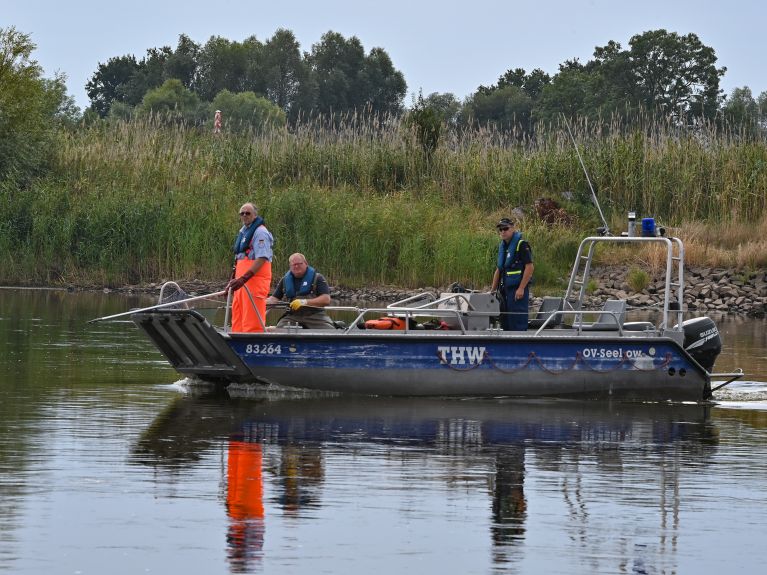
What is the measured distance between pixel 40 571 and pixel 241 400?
755 centimetres

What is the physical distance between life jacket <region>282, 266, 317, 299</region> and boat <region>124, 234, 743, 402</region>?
443 millimetres

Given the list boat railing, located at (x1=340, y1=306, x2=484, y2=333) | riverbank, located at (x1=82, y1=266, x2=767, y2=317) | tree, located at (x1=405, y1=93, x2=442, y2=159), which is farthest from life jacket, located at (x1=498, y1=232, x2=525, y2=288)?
tree, located at (x1=405, y1=93, x2=442, y2=159)

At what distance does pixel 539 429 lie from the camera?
14.3 m

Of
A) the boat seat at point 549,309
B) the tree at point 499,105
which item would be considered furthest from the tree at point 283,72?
the boat seat at point 549,309

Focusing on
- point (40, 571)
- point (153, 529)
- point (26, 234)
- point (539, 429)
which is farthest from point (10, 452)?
point (26, 234)

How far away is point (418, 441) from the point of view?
13367mm

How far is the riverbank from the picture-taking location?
3083 cm

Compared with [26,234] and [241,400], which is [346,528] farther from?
[26,234]

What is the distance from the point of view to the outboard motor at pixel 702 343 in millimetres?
16344

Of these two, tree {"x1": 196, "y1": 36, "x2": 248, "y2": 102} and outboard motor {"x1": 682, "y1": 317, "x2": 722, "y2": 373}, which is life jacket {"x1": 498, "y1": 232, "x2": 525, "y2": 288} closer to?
outboard motor {"x1": 682, "y1": 317, "x2": 722, "y2": 373}

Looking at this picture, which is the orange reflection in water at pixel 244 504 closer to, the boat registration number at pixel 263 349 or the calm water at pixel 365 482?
the calm water at pixel 365 482

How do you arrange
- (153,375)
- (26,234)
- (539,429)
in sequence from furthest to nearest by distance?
(26,234)
(153,375)
(539,429)

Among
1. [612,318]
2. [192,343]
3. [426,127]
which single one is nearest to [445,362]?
[612,318]

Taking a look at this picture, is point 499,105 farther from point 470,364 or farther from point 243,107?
point 470,364
